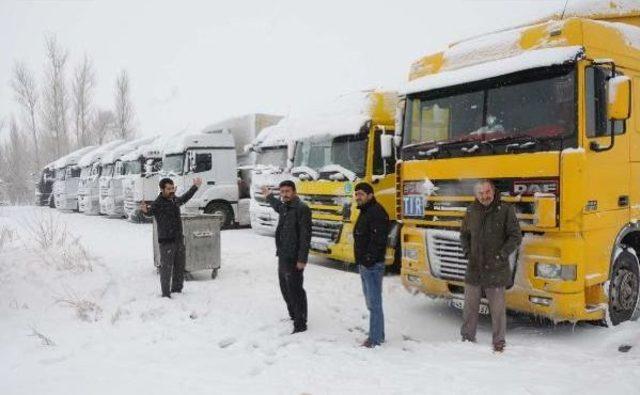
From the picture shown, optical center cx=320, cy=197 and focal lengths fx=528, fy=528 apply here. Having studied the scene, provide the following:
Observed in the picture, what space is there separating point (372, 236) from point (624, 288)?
3.30 m

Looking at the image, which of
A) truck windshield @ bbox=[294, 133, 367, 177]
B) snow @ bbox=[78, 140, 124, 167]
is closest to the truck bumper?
truck windshield @ bbox=[294, 133, 367, 177]

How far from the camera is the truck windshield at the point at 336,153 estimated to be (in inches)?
382

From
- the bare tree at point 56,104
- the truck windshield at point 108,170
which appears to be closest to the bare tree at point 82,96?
the bare tree at point 56,104

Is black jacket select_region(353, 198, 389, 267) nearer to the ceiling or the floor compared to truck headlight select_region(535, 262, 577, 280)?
nearer to the ceiling

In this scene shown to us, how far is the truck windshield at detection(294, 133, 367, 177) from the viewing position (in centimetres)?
969

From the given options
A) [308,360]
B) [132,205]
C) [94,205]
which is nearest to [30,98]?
[94,205]

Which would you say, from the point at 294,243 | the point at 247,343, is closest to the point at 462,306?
the point at 294,243

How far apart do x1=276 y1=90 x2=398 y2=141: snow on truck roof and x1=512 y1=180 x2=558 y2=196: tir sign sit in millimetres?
4324

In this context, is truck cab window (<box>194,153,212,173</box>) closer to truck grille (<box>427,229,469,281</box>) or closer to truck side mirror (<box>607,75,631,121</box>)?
truck grille (<box>427,229,469,281</box>)

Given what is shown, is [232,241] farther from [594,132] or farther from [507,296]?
[594,132]

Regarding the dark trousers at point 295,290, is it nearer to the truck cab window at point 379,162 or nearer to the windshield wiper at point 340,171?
the windshield wiper at point 340,171

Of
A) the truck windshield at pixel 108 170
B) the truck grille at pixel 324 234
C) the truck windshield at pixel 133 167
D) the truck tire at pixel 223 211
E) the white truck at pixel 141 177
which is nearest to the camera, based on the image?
the truck grille at pixel 324 234

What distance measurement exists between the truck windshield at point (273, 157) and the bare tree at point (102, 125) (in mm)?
40507

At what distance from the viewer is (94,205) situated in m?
23.8
